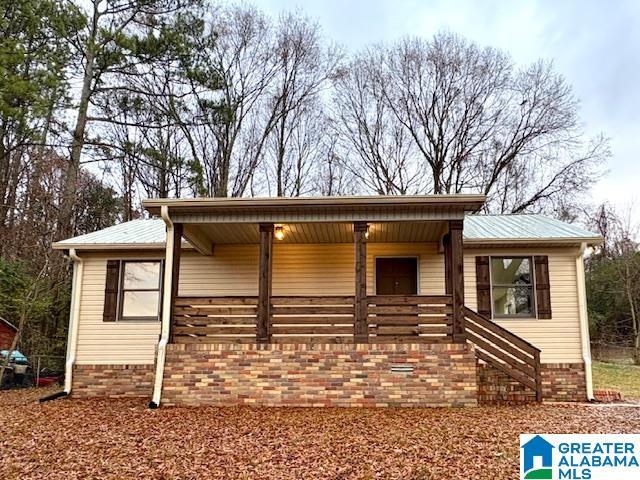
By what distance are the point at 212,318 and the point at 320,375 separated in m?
2.05

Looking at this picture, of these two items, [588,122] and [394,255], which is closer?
[394,255]

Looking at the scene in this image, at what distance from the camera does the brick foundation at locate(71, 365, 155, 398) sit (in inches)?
395

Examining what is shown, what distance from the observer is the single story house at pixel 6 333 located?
13867mm

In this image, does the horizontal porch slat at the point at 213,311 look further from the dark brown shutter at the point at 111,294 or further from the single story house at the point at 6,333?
the single story house at the point at 6,333

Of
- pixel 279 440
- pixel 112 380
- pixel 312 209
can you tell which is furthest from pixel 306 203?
pixel 112 380

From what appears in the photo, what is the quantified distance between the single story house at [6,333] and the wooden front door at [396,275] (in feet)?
33.7

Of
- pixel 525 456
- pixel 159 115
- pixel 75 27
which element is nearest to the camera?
pixel 525 456

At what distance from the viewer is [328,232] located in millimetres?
9703

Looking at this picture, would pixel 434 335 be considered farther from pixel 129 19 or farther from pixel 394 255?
pixel 129 19

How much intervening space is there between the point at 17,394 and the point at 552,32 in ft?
68.5

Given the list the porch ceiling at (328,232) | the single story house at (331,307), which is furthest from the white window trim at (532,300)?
the porch ceiling at (328,232)

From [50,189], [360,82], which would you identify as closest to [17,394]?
[50,189]

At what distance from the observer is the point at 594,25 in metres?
19.1

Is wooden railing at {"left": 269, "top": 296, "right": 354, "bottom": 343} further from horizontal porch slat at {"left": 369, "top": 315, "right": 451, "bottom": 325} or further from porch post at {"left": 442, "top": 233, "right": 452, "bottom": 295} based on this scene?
porch post at {"left": 442, "top": 233, "right": 452, "bottom": 295}
